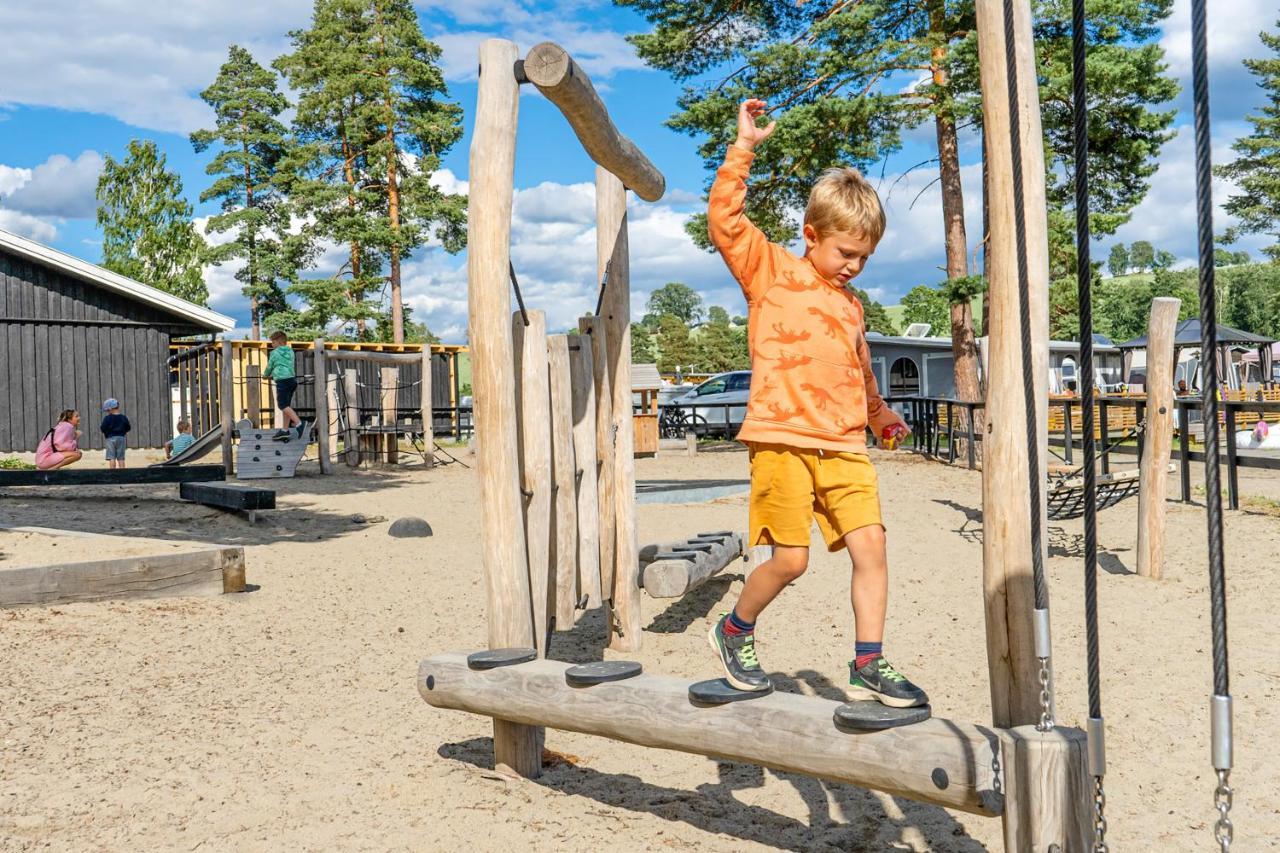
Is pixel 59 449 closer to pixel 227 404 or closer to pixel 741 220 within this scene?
pixel 227 404

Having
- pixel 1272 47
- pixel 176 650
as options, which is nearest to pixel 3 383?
pixel 176 650

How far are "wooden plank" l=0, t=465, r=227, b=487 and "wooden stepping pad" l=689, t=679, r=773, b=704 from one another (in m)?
8.50

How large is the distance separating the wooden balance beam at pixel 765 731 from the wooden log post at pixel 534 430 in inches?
25.9

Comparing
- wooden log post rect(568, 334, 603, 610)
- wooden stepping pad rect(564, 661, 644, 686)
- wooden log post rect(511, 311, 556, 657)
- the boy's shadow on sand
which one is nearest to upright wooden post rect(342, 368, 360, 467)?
wooden log post rect(568, 334, 603, 610)

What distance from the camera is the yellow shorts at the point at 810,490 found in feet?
9.89

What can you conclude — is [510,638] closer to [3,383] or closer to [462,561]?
[462,561]

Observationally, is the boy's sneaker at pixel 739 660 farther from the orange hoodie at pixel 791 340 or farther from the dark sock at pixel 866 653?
the orange hoodie at pixel 791 340

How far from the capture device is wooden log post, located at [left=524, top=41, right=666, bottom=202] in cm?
360

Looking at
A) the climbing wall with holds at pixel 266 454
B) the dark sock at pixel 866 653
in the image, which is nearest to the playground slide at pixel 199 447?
the climbing wall with holds at pixel 266 454

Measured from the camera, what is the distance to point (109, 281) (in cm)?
1991

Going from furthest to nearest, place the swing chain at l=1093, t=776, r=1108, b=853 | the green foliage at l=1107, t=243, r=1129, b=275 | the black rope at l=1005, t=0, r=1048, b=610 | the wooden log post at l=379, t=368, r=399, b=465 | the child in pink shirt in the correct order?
1. the green foliage at l=1107, t=243, r=1129, b=275
2. the wooden log post at l=379, t=368, r=399, b=465
3. the child in pink shirt
4. the black rope at l=1005, t=0, r=1048, b=610
5. the swing chain at l=1093, t=776, r=1108, b=853

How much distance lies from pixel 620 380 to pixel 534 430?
1.12 meters

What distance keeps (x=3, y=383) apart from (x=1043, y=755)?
2096cm

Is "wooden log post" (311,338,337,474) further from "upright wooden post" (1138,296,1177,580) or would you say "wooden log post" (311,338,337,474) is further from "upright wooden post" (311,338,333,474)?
"upright wooden post" (1138,296,1177,580)
